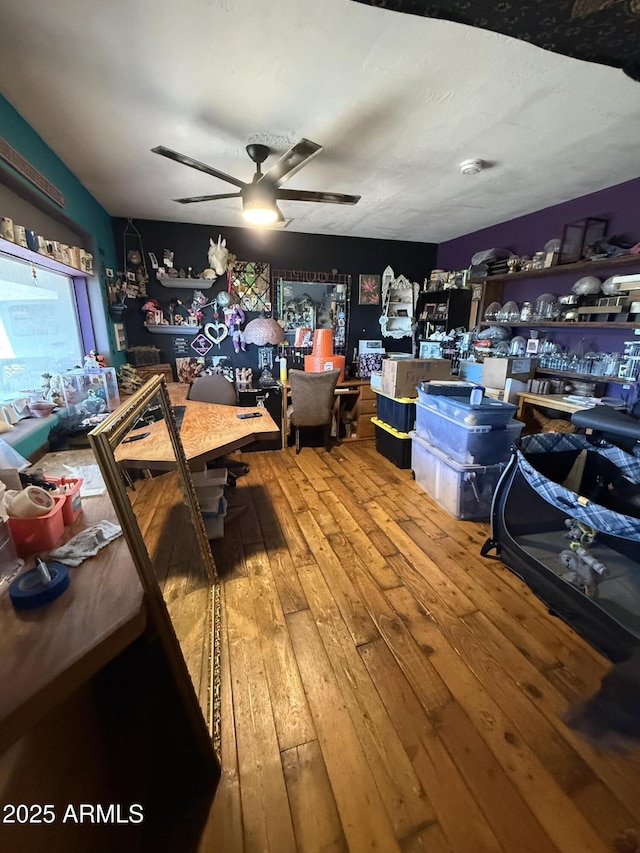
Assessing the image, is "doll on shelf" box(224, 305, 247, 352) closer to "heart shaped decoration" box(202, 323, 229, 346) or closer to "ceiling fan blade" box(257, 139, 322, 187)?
"heart shaped decoration" box(202, 323, 229, 346)

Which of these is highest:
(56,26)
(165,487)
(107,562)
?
(56,26)

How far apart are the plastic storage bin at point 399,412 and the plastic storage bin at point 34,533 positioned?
2881mm

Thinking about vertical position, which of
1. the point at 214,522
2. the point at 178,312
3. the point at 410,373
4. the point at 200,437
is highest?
the point at 178,312

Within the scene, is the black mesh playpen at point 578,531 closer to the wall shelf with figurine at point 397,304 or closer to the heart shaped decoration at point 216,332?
the wall shelf with figurine at point 397,304

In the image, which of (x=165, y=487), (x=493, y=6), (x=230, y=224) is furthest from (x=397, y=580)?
(x=230, y=224)

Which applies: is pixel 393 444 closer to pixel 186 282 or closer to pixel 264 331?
pixel 264 331

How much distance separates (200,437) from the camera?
2086mm

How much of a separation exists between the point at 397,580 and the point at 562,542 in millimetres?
937

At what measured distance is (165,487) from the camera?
5.46 ft

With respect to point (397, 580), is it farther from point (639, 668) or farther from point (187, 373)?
point (187, 373)

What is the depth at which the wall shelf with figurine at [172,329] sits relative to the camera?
392 cm

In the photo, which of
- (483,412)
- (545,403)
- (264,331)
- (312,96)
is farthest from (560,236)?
(264,331)

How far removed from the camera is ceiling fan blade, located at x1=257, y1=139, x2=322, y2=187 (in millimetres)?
1655

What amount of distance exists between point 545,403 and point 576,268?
114 centimetres
